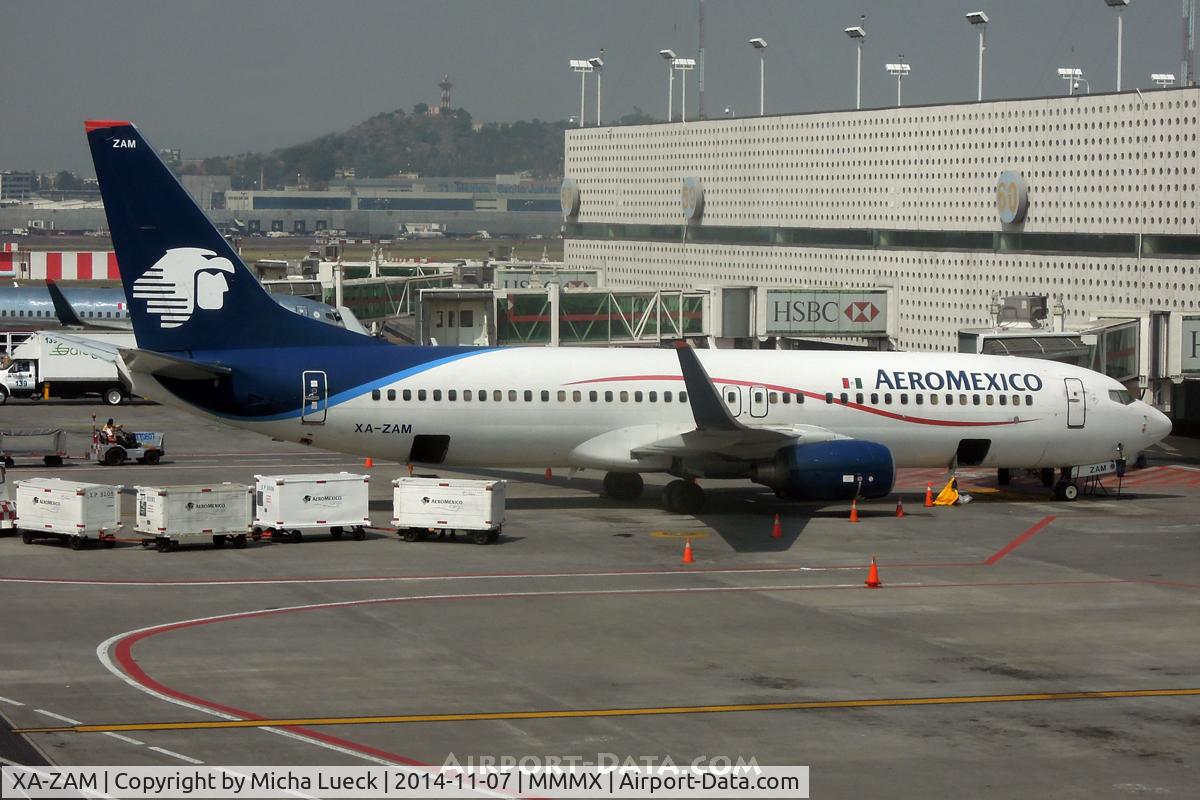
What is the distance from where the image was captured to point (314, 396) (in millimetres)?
38375

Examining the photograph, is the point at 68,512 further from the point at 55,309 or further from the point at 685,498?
→ the point at 55,309

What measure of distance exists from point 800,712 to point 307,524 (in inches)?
667

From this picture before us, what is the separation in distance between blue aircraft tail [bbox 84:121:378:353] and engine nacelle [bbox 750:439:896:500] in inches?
474

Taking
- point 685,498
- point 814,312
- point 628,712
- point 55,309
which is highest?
point 814,312

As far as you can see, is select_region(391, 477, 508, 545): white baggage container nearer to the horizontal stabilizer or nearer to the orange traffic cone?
the horizontal stabilizer

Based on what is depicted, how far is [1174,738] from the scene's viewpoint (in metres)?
20.7

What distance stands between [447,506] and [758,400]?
31.8 feet

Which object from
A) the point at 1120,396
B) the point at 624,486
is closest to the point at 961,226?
the point at 1120,396

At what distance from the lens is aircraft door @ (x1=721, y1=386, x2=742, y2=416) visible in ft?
134

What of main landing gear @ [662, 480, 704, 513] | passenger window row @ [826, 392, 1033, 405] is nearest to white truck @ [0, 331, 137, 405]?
main landing gear @ [662, 480, 704, 513]

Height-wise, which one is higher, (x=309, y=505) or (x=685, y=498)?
(x=309, y=505)

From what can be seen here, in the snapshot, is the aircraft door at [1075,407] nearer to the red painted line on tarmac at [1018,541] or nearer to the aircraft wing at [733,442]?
the red painted line on tarmac at [1018,541]

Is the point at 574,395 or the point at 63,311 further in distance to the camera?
the point at 63,311

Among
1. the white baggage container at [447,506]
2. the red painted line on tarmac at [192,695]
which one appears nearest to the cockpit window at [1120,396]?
the white baggage container at [447,506]
